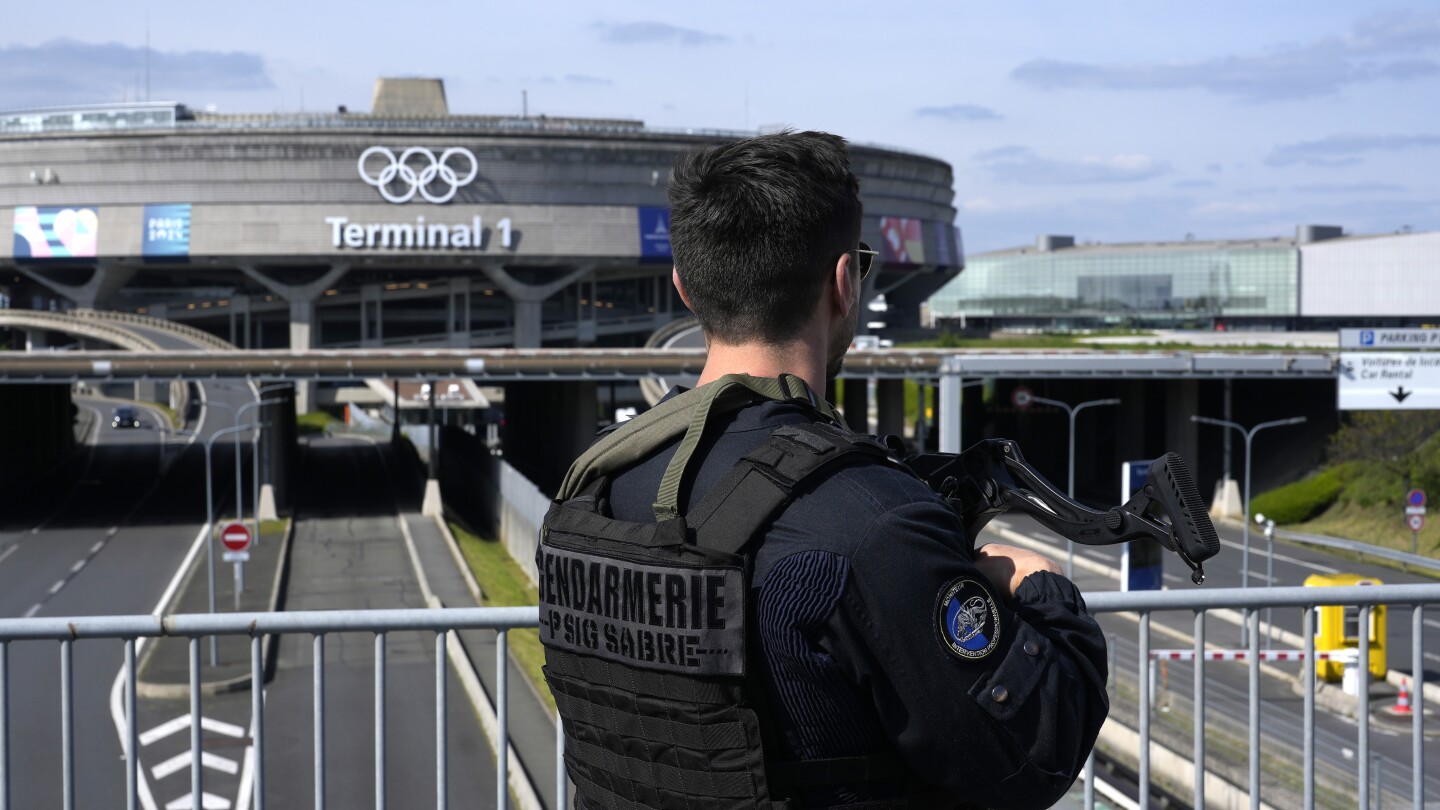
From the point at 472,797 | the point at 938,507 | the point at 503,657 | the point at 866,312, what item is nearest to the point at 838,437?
the point at 938,507

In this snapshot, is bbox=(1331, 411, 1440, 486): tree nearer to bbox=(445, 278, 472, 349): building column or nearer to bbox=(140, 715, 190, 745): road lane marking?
bbox=(140, 715, 190, 745): road lane marking

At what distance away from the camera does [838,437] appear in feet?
8.12

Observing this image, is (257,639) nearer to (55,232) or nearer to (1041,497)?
(1041,497)

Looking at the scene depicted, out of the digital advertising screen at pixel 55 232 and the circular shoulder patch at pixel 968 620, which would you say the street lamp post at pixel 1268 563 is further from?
the digital advertising screen at pixel 55 232

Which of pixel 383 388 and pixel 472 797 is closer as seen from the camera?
pixel 472 797

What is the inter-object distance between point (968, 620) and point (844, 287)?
720mm

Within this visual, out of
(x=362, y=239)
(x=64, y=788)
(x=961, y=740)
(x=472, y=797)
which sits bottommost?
(x=472, y=797)

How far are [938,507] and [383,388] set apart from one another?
90386 mm

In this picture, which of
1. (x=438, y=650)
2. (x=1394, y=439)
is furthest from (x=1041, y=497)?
(x=1394, y=439)

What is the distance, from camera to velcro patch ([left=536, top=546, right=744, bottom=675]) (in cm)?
242

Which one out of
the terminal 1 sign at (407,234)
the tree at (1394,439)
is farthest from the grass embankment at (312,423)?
the tree at (1394,439)

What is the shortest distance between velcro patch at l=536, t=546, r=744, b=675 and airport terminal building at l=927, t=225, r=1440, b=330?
357 ft

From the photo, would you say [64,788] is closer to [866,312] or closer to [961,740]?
[961,740]

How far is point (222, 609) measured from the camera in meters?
32.5
